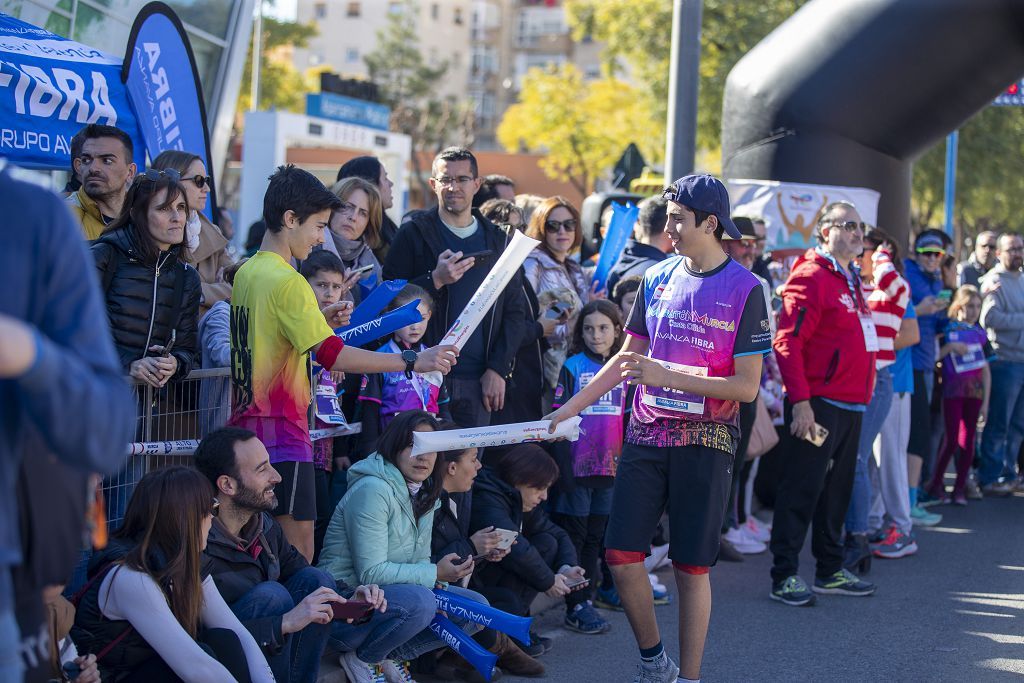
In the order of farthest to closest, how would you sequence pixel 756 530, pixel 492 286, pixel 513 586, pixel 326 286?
pixel 756 530, pixel 513 586, pixel 326 286, pixel 492 286

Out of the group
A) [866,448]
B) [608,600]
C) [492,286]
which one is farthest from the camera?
[866,448]

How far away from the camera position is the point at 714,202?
17.1 ft

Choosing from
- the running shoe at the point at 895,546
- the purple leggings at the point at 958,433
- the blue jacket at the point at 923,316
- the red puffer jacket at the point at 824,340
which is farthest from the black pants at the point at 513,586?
the purple leggings at the point at 958,433

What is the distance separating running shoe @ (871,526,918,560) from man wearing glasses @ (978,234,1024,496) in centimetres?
318

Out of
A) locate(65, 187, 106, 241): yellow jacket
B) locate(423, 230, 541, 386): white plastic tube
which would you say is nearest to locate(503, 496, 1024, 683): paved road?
locate(423, 230, 541, 386): white plastic tube

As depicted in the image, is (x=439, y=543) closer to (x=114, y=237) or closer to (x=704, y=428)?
(x=704, y=428)

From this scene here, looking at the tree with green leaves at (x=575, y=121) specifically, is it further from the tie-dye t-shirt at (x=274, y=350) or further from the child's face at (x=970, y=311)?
the tie-dye t-shirt at (x=274, y=350)

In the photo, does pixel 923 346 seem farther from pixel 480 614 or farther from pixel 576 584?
pixel 480 614

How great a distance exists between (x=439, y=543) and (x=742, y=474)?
3690 mm

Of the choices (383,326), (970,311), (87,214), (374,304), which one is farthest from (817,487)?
(970,311)

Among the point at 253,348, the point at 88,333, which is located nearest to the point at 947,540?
the point at 253,348

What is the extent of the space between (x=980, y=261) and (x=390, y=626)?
34.2 ft

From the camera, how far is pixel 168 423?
16.9ft

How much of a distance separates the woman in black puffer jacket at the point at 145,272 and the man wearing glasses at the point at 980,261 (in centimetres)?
1008
